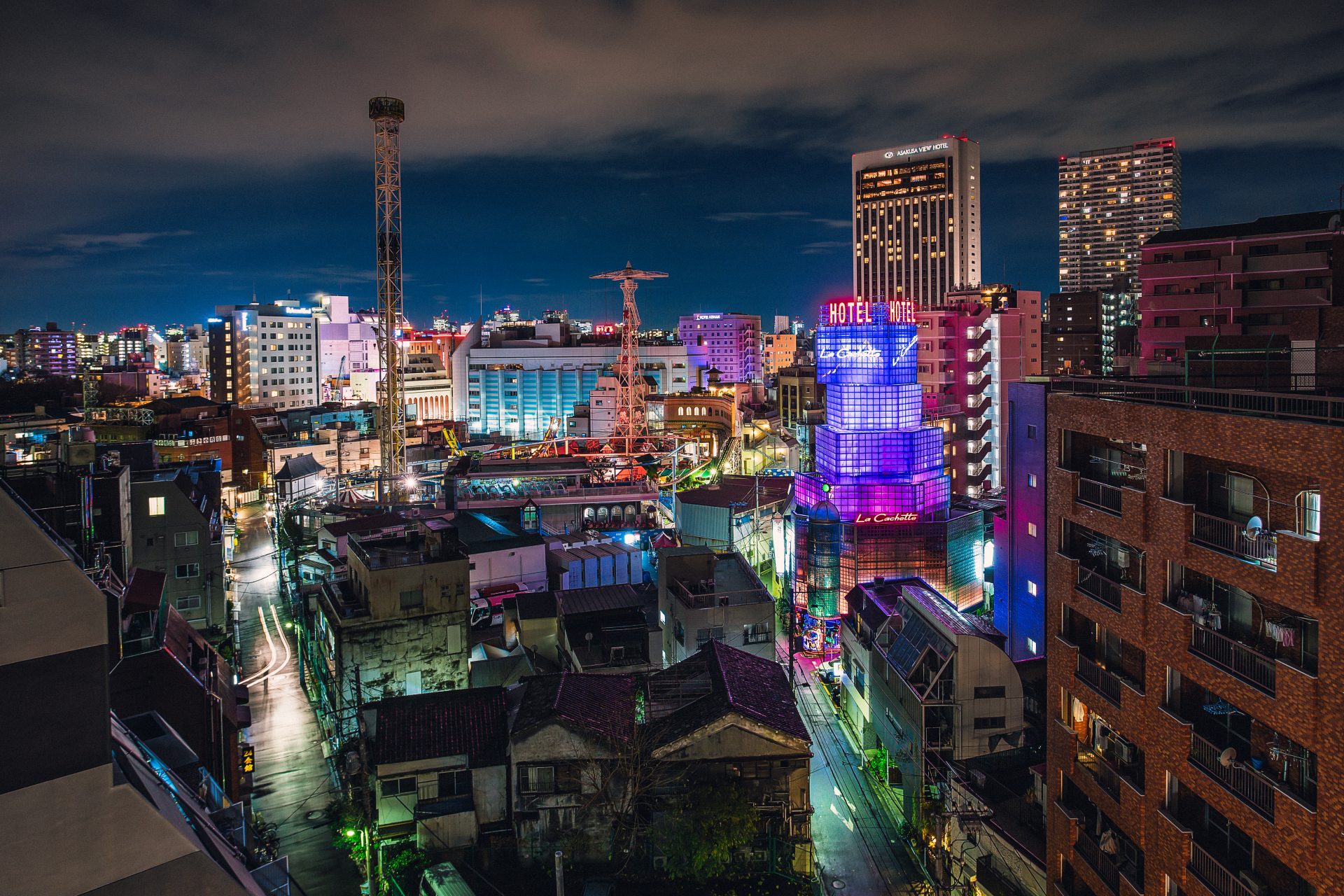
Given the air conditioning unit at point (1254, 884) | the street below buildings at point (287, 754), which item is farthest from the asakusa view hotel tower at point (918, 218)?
the air conditioning unit at point (1254, 884)

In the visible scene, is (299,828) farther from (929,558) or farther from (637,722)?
(929,558)

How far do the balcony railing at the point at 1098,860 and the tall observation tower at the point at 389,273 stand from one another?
1565 inches

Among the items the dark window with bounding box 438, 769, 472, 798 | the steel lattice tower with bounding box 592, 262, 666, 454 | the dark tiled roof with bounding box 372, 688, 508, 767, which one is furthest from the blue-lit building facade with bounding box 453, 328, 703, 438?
the dark window with bounding box 438, 769, 472, 798

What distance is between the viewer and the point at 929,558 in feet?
102

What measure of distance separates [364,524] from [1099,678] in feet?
84.9

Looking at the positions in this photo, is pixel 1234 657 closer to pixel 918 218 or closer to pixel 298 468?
pixel 298 468

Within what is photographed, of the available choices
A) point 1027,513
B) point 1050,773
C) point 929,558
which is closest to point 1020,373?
point 929,558

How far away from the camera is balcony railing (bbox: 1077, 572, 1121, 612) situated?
11.0 metres

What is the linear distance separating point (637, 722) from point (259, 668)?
16.9 m

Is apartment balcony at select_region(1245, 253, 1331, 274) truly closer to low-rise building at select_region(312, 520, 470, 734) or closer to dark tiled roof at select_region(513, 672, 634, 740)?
dark tiled roof at select_region(513, 672, 634, 740)

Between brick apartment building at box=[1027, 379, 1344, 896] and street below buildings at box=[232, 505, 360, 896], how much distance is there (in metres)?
11.3

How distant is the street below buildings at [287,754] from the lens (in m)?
15.9

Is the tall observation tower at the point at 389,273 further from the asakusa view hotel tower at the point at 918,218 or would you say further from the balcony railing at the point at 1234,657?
the asakusa view hotel tower at the point at 918,218

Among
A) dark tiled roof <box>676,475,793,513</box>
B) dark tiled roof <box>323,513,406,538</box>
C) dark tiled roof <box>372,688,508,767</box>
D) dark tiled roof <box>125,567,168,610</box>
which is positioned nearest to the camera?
dark tiled roof <box>372,688,508,767</box>
